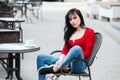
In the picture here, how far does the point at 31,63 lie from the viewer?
8.43 meters

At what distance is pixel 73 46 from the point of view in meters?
5.36

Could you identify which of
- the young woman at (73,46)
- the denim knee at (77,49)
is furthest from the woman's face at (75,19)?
the denim knee at (77,49)

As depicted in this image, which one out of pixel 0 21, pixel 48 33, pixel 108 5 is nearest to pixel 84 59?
pixel 0 21

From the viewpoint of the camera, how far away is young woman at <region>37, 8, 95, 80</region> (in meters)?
5.14

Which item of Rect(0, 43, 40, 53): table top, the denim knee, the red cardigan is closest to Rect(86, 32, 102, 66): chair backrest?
the red cardigan

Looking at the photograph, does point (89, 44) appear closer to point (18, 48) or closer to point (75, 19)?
point (75, 19)

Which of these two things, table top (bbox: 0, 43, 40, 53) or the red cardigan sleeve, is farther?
table top (bbox: 0, 43, 40, 53)

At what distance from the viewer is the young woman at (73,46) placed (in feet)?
16.9

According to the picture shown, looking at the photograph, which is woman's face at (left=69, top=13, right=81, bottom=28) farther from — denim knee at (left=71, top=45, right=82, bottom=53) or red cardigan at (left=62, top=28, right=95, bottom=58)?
denim knee at (left=71, top=45, right=82, bottom=53)

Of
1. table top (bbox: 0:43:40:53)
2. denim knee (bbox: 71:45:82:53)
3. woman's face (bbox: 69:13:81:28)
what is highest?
woman's face (bbox: 69:13:81:28)

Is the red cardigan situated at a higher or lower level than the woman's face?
lower

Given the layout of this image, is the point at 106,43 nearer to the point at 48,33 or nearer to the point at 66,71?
the point at 48,33

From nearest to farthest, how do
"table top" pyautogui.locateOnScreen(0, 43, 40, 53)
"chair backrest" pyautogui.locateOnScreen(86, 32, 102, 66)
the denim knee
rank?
the denim knee
"chair backrest" pyautogui.locateOnScreen(86, 32, 102, 66)
"table top" pyautogui.locateOnScreen(0, 43, 40, 53)

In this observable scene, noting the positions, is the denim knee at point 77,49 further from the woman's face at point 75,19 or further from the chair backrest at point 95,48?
the woman's face at point 75,19
